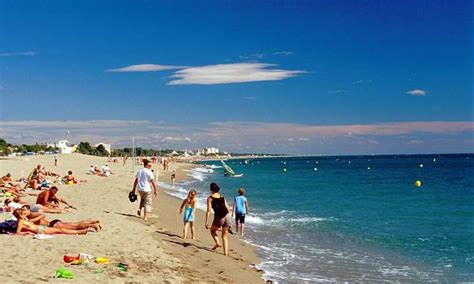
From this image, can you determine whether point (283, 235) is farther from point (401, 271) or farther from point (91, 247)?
point (91, 247)

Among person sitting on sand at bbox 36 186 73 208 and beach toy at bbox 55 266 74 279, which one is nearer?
beach toy at bbox 55 266 74 279

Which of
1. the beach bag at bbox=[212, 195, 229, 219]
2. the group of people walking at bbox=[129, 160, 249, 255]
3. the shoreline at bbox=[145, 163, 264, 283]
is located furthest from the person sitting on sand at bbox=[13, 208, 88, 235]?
the beach bag at bbox=[212, 195, 229, 219]

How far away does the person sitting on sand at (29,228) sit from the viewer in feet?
34.9

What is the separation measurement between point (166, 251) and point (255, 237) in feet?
18.6

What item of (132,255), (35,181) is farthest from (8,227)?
(35,181)

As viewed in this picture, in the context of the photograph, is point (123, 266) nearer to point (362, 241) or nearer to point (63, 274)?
point (63, 274)

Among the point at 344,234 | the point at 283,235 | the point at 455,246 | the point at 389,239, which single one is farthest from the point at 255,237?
the point at 455,246

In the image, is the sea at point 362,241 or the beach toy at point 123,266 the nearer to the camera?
the beach toy at point 123,266

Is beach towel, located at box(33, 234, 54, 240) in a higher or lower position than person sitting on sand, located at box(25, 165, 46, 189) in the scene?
lower

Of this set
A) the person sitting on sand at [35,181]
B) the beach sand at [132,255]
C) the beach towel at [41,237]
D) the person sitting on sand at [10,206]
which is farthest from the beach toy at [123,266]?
the person sitting on sand at [35,181]

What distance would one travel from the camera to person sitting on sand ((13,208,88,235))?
10.6 metres

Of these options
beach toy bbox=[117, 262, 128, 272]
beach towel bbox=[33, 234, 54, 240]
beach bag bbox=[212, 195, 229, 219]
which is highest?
beach bag bbox=[212, 195, 229, 219]

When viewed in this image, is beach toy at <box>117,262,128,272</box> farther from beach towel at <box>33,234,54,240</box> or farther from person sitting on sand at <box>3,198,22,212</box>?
person sitting on sand at <box>3,198,22,212</box>

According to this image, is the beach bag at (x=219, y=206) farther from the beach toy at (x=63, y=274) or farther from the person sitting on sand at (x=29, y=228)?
the beach toy at (x=63, y=274)
